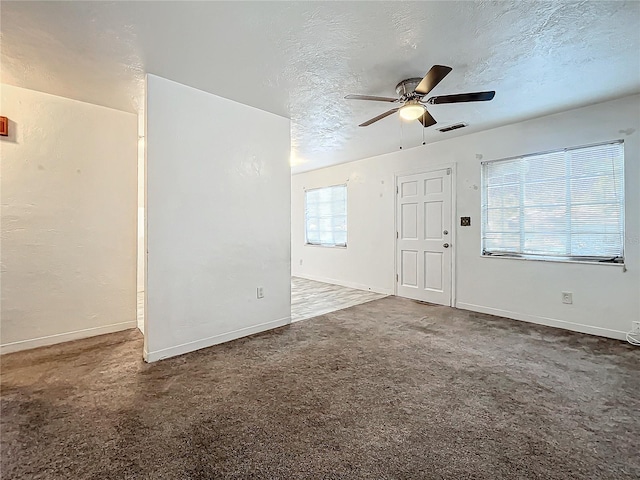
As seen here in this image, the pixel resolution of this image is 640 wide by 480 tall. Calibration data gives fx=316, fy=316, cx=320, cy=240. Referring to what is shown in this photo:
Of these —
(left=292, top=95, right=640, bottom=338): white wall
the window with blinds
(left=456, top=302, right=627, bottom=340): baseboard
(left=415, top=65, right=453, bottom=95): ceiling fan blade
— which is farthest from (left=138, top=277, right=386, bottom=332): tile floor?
(left=415, top=65, right=453, bottom=95): ceiling fan blade

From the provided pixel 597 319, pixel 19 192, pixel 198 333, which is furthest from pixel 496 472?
pixel 19 192

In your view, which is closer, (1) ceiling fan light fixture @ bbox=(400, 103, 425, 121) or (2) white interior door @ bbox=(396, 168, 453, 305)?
(1) ceiling fan light fixture @ bbox=(400, 103, 425, 121)

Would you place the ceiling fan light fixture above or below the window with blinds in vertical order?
above

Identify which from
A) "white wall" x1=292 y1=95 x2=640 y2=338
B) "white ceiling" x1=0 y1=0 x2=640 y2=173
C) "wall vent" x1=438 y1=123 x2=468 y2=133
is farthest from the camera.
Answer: "wall vent" x1=438 y1=123 x2=468 y2=133

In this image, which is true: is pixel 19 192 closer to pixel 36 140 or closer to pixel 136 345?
pixel 36 140

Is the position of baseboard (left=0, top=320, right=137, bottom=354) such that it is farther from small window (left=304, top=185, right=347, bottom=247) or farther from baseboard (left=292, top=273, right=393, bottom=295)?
small window (left=304, top=185, right=347, bottom=247)

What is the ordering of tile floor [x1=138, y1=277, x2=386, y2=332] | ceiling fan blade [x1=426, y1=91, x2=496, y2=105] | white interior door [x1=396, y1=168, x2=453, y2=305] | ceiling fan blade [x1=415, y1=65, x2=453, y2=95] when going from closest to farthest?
ceiling fan blade [x1=415, y1=65, x2=453, y2=95]
ceiling fan blade [x1=426, y1=91, x2=496, y2=105]
tile floor [x1=138, y1=277, x2=386, y2=332]
white interior door [x1=396, y1=168, x2=453, y2=305]

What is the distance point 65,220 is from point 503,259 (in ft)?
17.0

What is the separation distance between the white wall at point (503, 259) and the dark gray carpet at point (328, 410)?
0.57 meters

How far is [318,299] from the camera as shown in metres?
5.25

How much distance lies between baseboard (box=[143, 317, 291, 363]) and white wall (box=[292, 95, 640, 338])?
2.57m

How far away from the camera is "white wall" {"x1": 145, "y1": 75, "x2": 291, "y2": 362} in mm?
2820

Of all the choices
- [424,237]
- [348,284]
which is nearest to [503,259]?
[424,237]

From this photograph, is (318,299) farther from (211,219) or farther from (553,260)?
(553,260)
